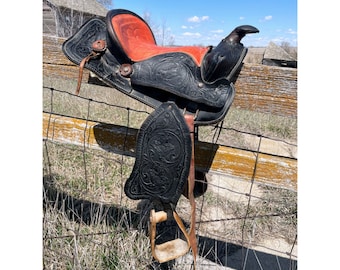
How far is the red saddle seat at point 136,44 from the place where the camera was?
943 millimetres

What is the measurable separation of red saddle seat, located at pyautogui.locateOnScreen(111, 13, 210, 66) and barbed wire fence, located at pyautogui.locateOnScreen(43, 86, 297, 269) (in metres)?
0.22

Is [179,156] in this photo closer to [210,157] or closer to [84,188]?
[210,157]

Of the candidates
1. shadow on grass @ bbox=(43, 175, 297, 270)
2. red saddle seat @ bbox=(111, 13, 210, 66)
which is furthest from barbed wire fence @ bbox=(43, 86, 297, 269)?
red saddle seat @ bbox=(111, 13, 210, 66)

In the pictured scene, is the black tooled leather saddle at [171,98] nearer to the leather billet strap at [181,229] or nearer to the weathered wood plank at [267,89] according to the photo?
the leather billet strap at [181,229]

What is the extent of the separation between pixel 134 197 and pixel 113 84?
0.39m

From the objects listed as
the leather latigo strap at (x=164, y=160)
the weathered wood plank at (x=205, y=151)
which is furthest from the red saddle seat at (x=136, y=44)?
the weathered wood plank at (x=205, y=151)

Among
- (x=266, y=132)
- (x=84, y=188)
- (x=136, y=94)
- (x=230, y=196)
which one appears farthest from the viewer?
(x=266, y=132)

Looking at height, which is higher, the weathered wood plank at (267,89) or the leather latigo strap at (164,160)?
the weathered wood plank at (267,89)

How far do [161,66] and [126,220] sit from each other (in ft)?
3.02

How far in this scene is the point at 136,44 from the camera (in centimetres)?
106

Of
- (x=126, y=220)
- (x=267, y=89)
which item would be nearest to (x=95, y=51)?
(x=267, y=89)

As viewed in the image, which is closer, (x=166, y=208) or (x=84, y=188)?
(x=166, y=208)

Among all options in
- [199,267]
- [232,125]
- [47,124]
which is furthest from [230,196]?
[232,125]

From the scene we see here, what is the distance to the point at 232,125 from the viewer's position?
164 inches
